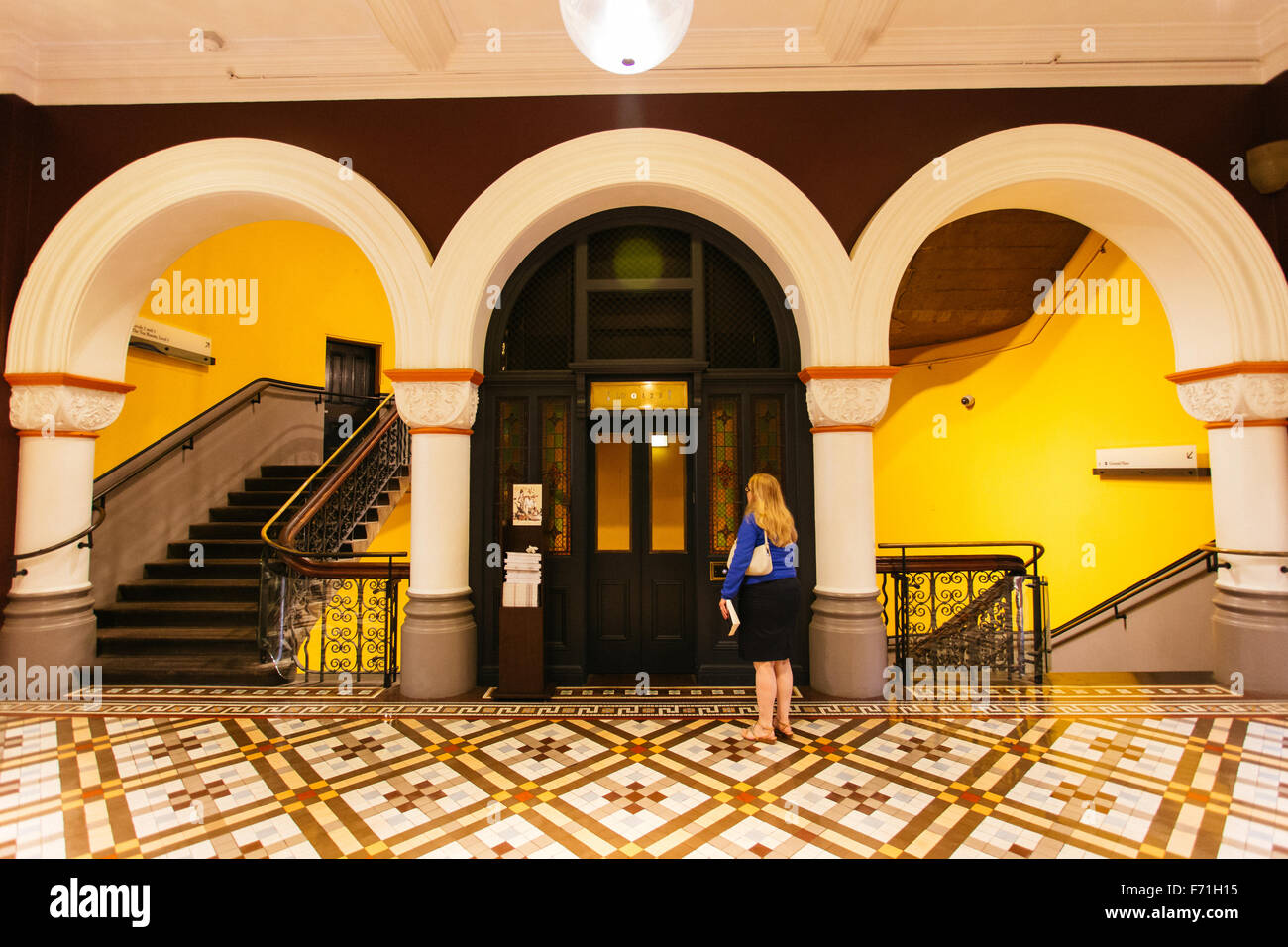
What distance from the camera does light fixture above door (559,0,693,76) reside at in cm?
227

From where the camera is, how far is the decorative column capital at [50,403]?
181 inches

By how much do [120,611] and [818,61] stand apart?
7485mm

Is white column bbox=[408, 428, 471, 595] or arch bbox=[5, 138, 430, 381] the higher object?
arch bbox=[5, 138, 430, 381]

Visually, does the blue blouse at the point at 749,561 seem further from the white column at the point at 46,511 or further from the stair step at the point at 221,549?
the stair step at the point at 221,549

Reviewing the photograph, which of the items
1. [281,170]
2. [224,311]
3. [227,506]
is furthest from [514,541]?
[224,311]

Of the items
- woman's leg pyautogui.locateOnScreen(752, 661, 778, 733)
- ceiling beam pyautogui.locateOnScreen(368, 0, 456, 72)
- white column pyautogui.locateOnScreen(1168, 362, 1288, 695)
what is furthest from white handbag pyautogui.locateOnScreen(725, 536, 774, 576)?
ceiling beam pyautogui.locateOnScreen(368, 0, 456, 72)

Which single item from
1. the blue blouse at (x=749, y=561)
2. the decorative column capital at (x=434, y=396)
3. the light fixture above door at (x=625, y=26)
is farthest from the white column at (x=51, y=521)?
the blue blouse at (x=749, y=561)

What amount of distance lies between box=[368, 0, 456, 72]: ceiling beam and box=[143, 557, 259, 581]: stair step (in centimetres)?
486

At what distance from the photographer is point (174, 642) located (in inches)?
210

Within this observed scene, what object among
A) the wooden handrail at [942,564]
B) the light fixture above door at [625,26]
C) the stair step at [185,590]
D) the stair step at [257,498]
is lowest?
the stair step at [185,590]

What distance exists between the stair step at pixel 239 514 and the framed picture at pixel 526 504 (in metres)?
4.32

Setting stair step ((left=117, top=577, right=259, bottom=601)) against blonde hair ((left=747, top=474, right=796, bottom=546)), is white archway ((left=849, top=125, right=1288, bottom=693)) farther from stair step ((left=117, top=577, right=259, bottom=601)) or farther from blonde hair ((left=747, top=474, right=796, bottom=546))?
stair step ((left=117, top=577, right=259, bottom=601))

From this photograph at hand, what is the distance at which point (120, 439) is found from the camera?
6.66 m

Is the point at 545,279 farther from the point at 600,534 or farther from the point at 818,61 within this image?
the point at 818,61
